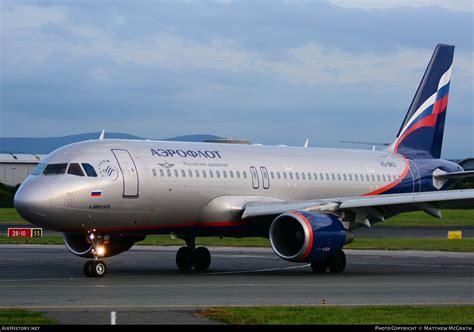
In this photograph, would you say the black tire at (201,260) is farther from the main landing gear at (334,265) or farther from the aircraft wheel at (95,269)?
the aircraft wheel at (95,269)

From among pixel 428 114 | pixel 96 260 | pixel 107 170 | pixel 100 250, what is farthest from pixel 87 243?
pixel 428 114

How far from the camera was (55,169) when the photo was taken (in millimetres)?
29875

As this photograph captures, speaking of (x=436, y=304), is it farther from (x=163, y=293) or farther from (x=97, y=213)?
(x=97, y=213)

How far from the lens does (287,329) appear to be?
16.6 meters

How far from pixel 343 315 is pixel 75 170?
42.3ft

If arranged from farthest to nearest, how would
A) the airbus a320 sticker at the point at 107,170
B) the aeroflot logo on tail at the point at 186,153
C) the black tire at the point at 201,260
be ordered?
the black tire at the point at 201,260
the aeroflot logo on tail at the point at 186,153
the airbus a320 sticker at the point at 107,170

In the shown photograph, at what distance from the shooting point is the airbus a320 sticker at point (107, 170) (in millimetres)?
29969

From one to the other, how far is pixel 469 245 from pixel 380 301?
2435 cm

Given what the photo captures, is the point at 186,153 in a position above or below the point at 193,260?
above

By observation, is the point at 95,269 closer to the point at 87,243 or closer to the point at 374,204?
the point at 87,243

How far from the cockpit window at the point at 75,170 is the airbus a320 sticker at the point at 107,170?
0.58 meters

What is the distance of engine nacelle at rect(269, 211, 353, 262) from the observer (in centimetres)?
3047

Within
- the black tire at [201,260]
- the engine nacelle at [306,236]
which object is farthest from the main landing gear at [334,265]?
the black tire at [201,260]

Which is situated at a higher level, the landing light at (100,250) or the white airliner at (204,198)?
the white airliner at (204,198)
